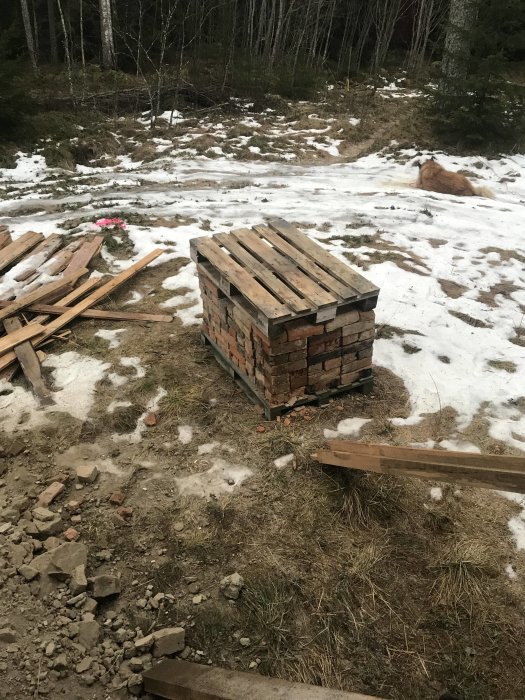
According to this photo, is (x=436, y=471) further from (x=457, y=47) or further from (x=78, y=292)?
(x=457, y=47)

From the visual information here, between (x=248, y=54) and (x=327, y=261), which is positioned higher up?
(x=248, y=54)

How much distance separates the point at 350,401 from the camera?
15.2 ft

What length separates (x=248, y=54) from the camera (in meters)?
18.1

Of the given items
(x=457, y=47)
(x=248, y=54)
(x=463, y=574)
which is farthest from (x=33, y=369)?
(x=248, y=54)

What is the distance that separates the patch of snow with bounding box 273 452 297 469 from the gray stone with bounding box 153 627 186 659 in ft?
4.58

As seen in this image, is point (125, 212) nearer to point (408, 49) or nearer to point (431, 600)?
point (431, 600)

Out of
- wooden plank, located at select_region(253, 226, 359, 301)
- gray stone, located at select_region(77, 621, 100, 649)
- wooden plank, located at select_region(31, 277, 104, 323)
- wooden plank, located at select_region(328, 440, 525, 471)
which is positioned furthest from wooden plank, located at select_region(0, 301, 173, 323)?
gray stone, located at select_region(77, 621, 100, 649)

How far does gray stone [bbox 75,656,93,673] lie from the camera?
2658 millimetres

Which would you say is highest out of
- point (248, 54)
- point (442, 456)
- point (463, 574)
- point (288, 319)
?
point (248, 54)

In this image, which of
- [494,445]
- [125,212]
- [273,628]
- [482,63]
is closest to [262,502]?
[273,628]

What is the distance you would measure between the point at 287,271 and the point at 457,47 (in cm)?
1227

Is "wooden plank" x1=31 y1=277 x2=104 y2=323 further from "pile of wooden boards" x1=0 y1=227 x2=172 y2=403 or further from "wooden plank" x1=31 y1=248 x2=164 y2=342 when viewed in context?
"wooden plank" x1=31 y1=248 x2=164 y2=342

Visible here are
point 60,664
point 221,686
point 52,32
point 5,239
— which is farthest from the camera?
point 52,32

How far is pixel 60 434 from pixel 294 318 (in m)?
2.07
